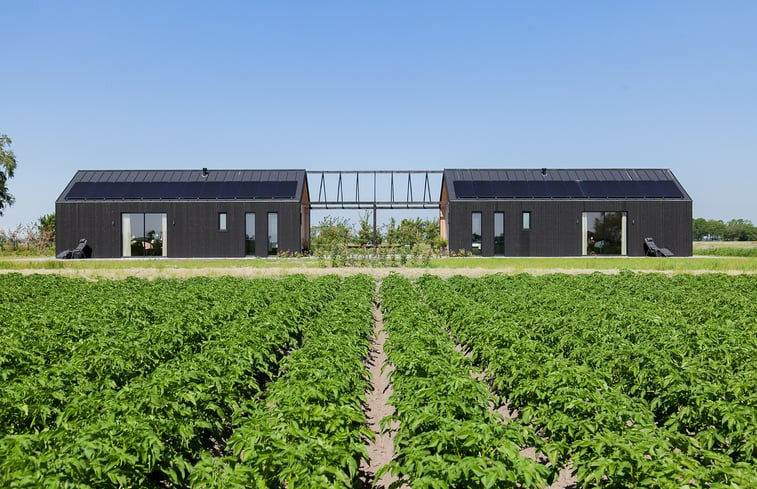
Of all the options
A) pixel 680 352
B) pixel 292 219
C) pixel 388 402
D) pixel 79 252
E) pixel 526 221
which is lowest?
pixel 388 402

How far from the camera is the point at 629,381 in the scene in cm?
623

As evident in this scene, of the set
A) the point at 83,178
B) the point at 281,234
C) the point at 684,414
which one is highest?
the point at 83,178

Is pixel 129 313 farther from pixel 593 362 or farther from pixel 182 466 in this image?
pixel 593 362

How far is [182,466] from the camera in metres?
3.88

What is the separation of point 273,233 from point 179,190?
641cm

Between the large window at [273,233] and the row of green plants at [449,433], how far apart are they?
87.5ft

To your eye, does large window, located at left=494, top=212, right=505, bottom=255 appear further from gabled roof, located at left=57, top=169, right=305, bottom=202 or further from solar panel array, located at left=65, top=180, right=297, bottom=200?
solar panel array, located at left=65, top=180, right=297, bottom=200

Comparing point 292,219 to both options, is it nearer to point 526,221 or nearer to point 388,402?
point 526,221

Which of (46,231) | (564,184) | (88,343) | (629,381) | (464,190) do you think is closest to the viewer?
(629,381)

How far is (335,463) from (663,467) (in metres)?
2.17

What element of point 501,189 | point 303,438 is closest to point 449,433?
point 303,438

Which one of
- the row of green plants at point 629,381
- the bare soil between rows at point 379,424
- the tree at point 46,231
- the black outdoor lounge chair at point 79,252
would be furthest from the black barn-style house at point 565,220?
the tree at point 46,231

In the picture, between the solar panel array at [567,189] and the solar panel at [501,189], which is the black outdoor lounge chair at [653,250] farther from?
the solar panel at [501,189]

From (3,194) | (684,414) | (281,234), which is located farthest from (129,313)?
(3,194)
